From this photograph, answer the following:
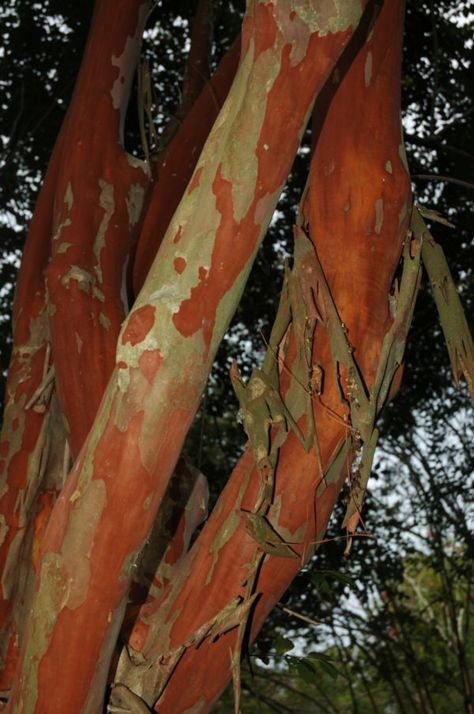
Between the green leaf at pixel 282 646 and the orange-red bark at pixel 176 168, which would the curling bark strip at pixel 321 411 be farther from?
the orange-red bark at pixel 176 168

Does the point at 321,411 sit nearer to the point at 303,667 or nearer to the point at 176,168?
the point at 303,667

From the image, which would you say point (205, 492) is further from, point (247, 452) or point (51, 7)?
point (51, 7)

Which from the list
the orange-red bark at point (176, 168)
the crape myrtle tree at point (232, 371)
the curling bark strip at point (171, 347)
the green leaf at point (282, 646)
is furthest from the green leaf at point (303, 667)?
the orange-red bark at point (176, 168)

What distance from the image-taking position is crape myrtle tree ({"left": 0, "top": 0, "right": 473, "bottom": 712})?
1.57 metres

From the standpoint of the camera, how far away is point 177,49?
487cm

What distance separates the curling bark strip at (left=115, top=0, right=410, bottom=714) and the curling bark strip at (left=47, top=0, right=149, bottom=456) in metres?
0.49

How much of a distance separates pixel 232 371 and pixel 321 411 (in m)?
0.20

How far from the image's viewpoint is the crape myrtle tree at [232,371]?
1.57 m

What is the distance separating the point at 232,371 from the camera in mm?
1803

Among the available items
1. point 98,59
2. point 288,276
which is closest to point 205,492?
point 288,276

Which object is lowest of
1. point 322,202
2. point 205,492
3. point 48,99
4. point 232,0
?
point 205,492

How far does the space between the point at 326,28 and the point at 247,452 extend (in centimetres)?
83

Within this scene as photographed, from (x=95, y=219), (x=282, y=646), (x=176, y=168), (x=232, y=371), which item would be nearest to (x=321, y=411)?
(x=232, y=371)

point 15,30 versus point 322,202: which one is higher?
point 15,30
